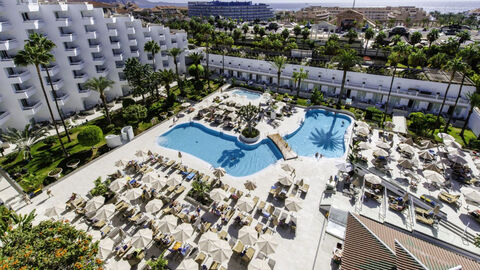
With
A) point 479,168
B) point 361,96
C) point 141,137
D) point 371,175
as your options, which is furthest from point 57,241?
point 361,96

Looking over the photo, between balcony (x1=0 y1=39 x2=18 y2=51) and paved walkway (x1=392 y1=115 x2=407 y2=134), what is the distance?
2291 inches

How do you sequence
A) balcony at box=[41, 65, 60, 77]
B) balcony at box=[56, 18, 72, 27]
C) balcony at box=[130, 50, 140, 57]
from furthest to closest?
1. balcony at box=[130, 50, 140, 57]
2. balcony at box=[56, 18, 72, 27]
3. balcony at box=[41, 65, 60, 77]

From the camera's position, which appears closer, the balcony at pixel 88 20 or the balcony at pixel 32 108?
the balcony at pixel 32 108

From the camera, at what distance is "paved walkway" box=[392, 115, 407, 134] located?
37.8m

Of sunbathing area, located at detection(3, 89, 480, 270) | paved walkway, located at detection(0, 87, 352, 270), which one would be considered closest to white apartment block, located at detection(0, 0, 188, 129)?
paved walkway, located at detection(0, 87, 352, 270)

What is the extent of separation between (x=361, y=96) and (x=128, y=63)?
46.8 meters

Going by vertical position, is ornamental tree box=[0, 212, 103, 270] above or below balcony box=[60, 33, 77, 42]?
below

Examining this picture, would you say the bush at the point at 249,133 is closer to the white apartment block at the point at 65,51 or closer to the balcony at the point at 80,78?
the white apartment block at the point at 65,51

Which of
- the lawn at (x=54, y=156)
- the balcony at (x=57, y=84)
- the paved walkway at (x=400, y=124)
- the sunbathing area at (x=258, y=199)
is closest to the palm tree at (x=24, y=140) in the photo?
the lawn at (x=54, y=156)

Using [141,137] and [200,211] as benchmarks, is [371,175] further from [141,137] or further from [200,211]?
[141,137]

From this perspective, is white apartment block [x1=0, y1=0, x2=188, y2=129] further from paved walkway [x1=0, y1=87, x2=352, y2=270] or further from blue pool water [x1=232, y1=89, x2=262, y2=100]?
blue pool water [x1=232, y1=89, x2=262, y2=100]

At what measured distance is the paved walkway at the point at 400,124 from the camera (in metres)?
37.8

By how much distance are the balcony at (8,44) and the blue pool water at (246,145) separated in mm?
24004

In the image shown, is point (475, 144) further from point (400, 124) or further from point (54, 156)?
point (54, 156)
